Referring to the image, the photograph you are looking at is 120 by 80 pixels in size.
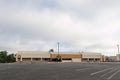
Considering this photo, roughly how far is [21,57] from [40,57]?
9.96 metres

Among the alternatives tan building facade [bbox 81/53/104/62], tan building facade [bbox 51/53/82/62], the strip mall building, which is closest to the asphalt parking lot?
the strip mall building

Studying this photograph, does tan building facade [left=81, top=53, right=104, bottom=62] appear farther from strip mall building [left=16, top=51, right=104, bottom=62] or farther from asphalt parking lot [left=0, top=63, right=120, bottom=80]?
asphalt parking lot [left=0, top=63, right=120, bottom=80]

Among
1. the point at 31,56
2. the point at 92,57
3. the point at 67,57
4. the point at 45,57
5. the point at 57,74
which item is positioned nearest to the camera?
the point at 57,74

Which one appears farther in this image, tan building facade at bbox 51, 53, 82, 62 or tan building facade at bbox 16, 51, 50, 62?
tan building facade at bbox 51, 53, 82, 62

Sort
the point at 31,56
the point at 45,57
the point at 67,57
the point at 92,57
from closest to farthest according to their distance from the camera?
the point at 31,56, the point at 45,57, the point at 67,57, the point at 92,57

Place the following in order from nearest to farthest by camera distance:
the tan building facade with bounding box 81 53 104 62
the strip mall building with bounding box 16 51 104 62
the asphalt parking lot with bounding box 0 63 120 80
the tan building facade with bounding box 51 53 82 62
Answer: the asphalt parking lot with bounding box 0 63 120 80 < the strip mall building with bounding box 16 51 104 62 < the tan building facade with bounding box 51 53 82 62 < the tan building facade with bounding box 81 53 104 62

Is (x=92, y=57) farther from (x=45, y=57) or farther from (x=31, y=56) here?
(x=31, y=56)

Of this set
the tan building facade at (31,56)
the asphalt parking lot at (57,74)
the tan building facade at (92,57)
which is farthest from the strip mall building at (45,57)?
the asphalt parking lot at (57,74)

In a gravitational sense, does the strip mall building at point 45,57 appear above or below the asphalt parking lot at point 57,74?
above

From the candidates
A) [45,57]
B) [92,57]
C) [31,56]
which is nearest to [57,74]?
[31,56]

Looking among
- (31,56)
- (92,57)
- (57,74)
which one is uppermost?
(31,56)

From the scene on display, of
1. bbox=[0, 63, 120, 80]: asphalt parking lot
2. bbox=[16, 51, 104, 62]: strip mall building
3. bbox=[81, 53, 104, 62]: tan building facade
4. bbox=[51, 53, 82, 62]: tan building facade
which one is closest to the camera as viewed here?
bbox=[0, 63, 120, 80]: asphalt parking lot

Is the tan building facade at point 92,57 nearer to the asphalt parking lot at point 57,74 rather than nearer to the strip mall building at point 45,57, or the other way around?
the strip mall building at point 45,57

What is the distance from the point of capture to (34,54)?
439 feet
